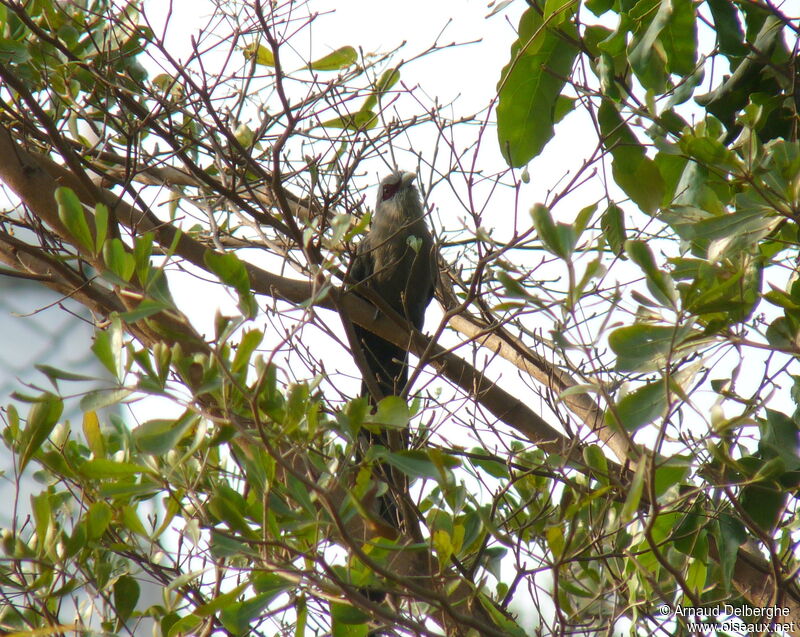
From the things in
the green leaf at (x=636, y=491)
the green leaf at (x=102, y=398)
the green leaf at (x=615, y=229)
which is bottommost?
the green leaf at (x=636, y=491)

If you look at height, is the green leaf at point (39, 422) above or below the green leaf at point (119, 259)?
below

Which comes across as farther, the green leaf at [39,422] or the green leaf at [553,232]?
the green leaf at [39,422]

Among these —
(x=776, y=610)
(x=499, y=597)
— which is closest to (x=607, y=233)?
(x=776, y=610)

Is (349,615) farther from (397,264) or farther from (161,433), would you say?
(397,264)

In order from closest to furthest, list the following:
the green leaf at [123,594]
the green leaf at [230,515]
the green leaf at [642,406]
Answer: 1. the green leaf at [642,406]
2. the green leaf at [230,515]
3. the green leaf at [123,594]

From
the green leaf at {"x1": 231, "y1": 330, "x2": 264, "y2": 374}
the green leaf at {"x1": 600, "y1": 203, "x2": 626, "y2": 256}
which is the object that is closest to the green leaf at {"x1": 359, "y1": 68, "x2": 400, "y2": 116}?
the green leaf at {"x1": 600, "y1": 203, "x2": 626, "y2": 256}

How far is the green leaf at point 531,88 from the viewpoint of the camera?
2061 mm

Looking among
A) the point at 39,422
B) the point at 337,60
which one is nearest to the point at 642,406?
the point at 39,422

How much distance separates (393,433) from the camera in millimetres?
2064

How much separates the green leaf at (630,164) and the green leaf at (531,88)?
0.14m

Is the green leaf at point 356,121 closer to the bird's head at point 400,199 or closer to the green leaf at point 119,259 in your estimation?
the bird's head at point 400,199

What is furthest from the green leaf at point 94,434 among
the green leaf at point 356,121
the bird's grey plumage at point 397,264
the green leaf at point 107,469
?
the bird's grey plumage at point 397,264

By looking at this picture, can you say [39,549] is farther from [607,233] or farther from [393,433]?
[607,233]

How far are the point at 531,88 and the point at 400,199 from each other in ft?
8.93
